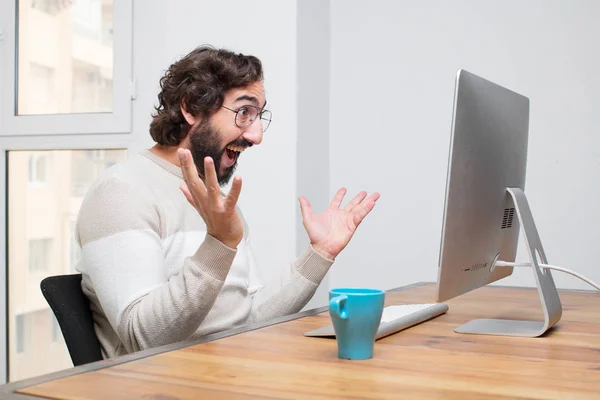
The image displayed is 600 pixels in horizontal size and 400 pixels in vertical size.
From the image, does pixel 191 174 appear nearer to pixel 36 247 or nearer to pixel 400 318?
pixel 400 318

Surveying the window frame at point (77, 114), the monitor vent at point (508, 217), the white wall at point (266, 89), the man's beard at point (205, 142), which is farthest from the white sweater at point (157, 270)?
the window frame at point (77, 114)

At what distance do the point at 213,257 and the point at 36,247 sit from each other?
78.8 inches

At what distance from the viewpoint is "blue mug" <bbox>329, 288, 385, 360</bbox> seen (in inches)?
38.0

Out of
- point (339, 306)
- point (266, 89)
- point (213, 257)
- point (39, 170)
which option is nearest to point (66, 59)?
point (39, 170)

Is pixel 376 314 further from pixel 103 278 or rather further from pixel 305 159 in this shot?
pixel 305 159

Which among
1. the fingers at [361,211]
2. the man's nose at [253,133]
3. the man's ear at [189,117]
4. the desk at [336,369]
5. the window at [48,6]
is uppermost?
the window at [48,6]

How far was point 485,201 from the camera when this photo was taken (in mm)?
1243

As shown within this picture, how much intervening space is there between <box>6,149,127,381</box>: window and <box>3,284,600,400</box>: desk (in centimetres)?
199

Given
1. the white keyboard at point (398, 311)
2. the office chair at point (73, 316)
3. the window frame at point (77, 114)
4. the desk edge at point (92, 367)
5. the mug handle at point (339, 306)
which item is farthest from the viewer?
the window frame at point (77, 114)

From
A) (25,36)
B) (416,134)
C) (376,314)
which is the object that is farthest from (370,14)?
(376,314)

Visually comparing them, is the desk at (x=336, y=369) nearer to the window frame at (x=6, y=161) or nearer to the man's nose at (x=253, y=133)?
the man's nose at (x=253, y=133)

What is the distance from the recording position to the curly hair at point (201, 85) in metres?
1.79

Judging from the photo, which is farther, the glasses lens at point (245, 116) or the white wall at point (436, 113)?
the white wall at point (436, 113)

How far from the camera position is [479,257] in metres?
1.27
